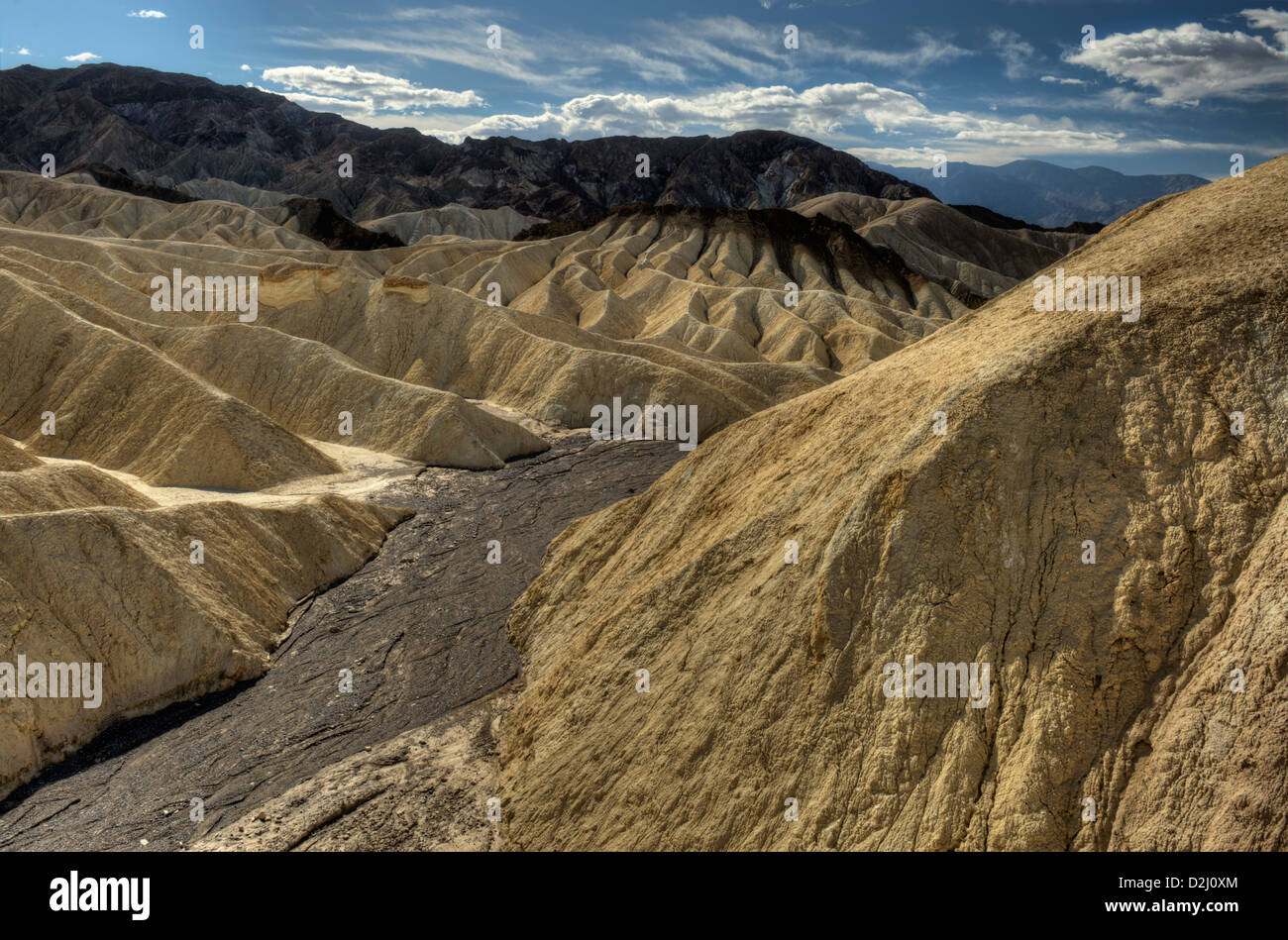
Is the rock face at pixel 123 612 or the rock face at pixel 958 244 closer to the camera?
the rock face at pixel 123 612

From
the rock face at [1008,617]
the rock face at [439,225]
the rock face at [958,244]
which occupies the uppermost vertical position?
the rock face at [439,225]

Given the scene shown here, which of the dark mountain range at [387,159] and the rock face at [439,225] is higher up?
the dark mountain range at [387,159]

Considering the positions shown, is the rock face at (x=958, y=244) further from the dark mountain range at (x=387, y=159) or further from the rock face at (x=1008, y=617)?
the rock face at (x=1008, y=617)

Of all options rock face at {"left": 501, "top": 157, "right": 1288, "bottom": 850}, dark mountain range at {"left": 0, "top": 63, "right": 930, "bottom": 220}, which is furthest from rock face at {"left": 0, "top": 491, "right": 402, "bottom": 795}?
dark mountain range at {"left": 0, "top": 63, "right": 930, "bottom": 220}

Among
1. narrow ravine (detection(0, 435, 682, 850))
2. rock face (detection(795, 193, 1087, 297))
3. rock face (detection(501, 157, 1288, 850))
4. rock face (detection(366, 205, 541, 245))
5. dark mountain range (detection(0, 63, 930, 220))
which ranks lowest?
narrow ravine (detection(0, 435, 682, 850))

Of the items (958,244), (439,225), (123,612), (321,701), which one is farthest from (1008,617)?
(439,225)

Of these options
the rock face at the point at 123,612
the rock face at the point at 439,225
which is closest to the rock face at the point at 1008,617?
the rock face at the point at 123,612

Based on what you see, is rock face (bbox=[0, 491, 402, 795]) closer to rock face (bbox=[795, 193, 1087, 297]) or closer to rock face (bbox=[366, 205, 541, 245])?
rock face (bbox=[795, 193, 1087, 297])
